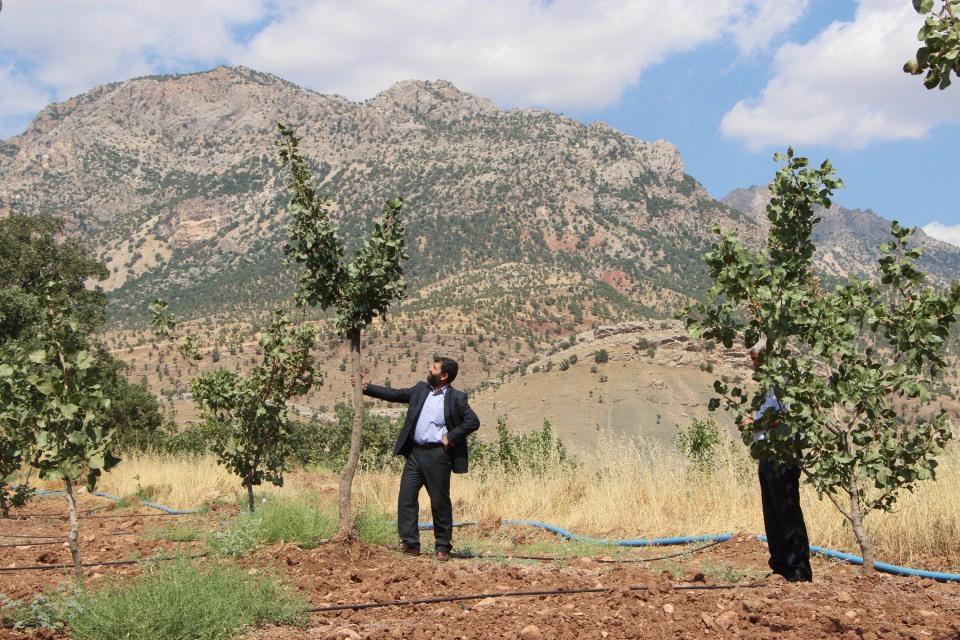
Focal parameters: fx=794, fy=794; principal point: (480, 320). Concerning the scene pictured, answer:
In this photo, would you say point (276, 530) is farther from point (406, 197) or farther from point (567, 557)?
point (406, 197)

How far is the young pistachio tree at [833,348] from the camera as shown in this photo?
4.91 meters

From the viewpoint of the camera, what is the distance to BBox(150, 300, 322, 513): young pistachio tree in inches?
378

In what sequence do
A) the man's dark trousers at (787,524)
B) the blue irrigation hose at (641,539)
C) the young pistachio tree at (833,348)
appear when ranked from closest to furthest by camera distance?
1. the young pistachio tree at (833,348)
2. the man's dark trousers at (787,524)
3. the blue irrigation hose at (641,539)

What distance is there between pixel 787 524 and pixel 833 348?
4.80 ft

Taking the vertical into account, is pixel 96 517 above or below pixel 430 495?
below

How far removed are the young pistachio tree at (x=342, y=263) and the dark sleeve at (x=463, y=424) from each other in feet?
2.71

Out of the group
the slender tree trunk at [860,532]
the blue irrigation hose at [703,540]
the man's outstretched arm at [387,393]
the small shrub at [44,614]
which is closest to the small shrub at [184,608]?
the small shrub at [44,614]

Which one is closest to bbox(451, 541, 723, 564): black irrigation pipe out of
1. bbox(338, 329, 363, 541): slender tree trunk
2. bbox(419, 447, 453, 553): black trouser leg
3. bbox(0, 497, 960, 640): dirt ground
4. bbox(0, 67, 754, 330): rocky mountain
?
bbox(0, 497, 960, 640): dirt ground

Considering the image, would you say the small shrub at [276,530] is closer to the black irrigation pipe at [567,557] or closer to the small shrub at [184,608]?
the black irrigation pipe at [567,557]

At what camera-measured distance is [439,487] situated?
7.15 metres

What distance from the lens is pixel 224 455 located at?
32.2 ft

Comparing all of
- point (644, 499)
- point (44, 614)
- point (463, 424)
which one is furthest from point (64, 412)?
point (644, 499)

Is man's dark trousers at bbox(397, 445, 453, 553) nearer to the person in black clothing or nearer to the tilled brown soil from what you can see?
the tilled brown soil

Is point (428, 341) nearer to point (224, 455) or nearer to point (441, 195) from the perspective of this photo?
point (441, 195)
